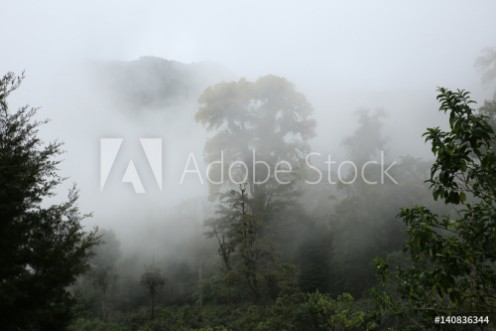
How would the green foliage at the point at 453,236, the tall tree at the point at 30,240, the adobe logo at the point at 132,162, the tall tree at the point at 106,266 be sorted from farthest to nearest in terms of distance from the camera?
1. the adobe logo at the point at 132,162
2. the tall tree at the point at 106,266
3. the tall tree at the point at 30,240
4. the green foliage at the point at 453,236

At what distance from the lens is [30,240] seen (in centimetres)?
594

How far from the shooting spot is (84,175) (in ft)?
97.6

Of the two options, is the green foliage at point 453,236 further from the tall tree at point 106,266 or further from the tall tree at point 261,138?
the tall tree at point 106,266

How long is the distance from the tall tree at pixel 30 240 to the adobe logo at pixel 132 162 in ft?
70.5

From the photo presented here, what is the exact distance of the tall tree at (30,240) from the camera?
520cm

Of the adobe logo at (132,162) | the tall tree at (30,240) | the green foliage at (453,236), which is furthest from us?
the adobe logo at (132,162)

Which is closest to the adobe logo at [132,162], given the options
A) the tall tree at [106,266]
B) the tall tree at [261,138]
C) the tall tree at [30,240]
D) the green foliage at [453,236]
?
the tall tree at [106,266]

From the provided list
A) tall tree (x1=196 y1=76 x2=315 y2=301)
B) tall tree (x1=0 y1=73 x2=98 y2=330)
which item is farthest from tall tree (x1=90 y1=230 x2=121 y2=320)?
tall tree (x1=0 y1=73 x2=98 y2=330)

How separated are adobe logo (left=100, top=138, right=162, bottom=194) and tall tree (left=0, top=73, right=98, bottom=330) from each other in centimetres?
2148

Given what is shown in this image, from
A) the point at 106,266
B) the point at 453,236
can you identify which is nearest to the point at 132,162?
the point at 106,266

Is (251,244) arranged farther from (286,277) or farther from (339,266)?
(339,266)

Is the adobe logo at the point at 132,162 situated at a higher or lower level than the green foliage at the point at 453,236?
higher

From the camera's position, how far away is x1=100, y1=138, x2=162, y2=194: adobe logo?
28.0 meters

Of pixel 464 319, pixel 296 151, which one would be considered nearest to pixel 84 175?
pixel 296 151
